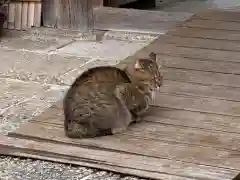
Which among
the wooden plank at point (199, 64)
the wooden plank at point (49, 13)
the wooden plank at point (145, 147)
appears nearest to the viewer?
the wooden plank at point (145, 147)

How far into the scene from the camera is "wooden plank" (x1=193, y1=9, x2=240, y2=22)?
505cm

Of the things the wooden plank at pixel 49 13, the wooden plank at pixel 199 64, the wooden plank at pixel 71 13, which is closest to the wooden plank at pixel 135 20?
the wooden plank at pixel 71 13

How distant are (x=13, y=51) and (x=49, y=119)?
6.36 ft

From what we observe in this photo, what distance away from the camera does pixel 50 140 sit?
312cm

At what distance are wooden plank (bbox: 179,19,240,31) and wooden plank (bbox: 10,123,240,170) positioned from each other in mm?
1806

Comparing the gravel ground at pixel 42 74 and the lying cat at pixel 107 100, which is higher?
the lying cat at pixel 107 100

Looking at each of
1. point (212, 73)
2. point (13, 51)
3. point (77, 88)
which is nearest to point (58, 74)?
Result: point (13, 51)

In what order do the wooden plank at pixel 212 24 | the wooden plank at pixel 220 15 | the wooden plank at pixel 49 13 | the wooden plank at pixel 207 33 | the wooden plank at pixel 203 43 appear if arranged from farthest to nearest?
the wooden plank at pixel 49 13, the wooden plank at pixel 220 15, the wooden plank at pixel 212 24, the wooden plank at pixel 207 33, the wooden plank at pixel 203 43

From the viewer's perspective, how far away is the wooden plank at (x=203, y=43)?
4.43 meters

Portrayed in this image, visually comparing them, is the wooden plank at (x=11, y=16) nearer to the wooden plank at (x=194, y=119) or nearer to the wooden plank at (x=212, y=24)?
the wooden plank at (x=212, y=24)

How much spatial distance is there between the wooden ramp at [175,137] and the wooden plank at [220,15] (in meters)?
0.96

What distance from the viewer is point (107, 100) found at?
10.2 feet

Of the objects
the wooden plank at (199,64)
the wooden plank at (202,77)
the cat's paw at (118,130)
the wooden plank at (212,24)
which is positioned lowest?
the cat's paw at (118,130)

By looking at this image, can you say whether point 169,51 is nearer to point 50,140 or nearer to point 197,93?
point 197,93
